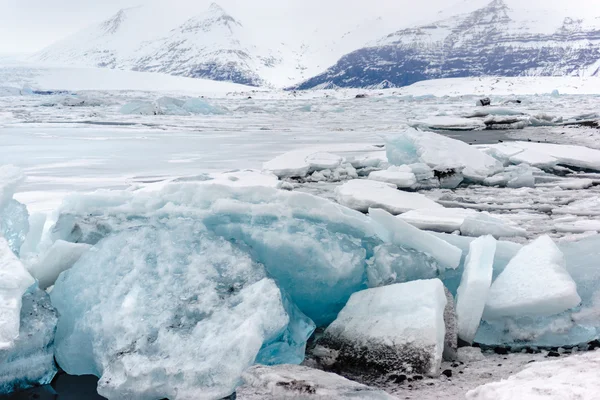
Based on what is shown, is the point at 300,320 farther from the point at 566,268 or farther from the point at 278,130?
the point at 278,130

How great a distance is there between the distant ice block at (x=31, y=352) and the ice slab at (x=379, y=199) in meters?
2.33

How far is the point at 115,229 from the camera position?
204 centimetres

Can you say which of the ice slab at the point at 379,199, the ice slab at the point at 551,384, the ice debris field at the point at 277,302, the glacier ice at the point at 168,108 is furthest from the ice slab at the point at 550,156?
the glacier ice at the point at 168,108

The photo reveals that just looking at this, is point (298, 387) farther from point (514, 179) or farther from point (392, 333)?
point (514, 179)

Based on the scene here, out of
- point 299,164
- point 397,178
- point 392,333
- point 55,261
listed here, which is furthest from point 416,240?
point 299,164

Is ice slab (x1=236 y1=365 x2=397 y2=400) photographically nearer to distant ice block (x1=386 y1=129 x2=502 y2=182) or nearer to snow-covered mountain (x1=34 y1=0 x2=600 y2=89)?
distant ice block (x1=386 y1=129 x2=502 y2=182)

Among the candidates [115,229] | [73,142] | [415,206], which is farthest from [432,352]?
[73,142]

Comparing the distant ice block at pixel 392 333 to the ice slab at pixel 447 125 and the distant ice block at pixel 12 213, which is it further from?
the ice slab at pixel 447 125

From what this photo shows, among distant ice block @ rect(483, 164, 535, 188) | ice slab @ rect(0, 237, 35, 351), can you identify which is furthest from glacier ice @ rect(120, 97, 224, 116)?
ice slab @ rect(0, 237, 35, 351)

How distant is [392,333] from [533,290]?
56 cm

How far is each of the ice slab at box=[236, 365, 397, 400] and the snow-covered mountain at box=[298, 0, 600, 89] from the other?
3596 inches

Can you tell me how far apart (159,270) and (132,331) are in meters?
0.25

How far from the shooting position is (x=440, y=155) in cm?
498

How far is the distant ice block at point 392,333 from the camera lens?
153cm
